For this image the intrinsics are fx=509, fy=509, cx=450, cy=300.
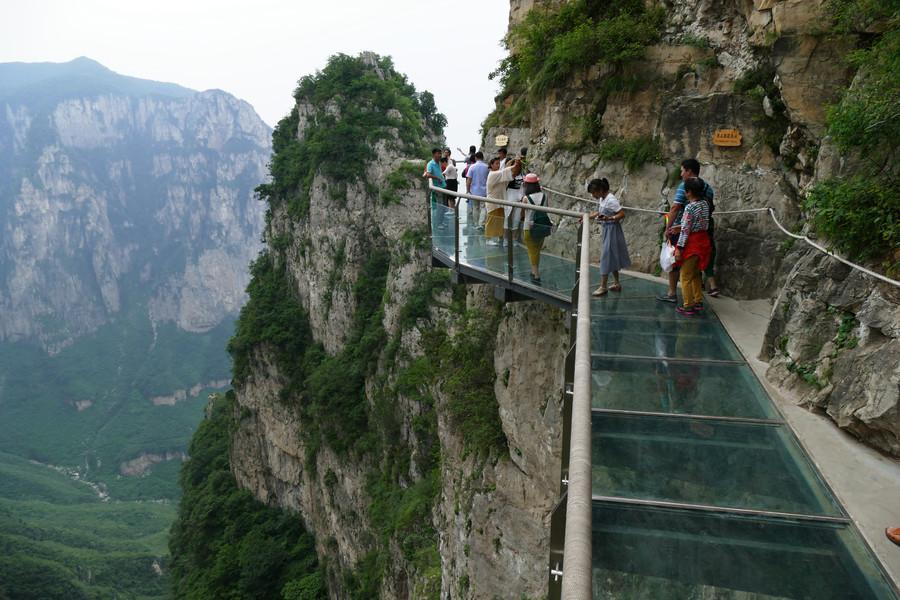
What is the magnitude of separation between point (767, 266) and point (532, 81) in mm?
5180

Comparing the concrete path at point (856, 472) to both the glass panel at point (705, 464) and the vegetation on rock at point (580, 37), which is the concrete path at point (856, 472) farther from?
the vegetation on rock at point (580, 37)

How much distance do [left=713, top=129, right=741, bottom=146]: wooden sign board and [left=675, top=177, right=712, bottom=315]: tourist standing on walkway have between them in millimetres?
1446

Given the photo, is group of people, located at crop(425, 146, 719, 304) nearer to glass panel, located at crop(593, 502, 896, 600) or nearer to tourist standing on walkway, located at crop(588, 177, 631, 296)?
tourist standing on walkway, located at crop(588, 177, 631, 296)

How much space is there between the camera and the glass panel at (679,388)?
3.41 meters

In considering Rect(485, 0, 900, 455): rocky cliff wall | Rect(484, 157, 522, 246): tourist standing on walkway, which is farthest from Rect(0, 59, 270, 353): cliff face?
Rect(485, 0, 900, 455): rocky cliff wall

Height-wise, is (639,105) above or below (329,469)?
above

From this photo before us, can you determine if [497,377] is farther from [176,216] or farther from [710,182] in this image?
[176,216]

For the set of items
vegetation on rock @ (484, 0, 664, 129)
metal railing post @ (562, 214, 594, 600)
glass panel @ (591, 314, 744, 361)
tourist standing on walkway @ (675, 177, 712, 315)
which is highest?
vegetation on rock @ (484, 0, 664, 129)

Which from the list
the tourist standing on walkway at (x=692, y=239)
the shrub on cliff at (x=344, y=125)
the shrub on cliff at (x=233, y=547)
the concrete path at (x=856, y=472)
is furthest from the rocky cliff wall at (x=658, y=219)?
the shrub on cliff at (x=344, y=125)

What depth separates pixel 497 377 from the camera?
28.2ft

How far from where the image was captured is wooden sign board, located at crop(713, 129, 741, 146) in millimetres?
6695

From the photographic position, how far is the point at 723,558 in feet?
7.02

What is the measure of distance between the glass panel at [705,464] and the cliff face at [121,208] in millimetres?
144910

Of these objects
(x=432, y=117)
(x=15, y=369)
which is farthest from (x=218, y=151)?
(x=432, y=117)
